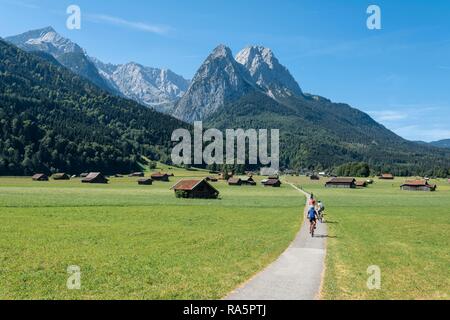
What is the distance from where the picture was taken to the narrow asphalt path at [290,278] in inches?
662

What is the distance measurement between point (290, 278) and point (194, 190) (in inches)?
2987

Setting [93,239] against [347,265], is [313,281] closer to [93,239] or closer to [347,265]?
[347,265]

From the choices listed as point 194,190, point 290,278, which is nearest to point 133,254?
point 290,278

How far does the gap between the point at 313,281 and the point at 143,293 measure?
24.8 feet

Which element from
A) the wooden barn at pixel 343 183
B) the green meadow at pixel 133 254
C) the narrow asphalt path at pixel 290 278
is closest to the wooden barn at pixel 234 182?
the wooden barn at pixel 343 183

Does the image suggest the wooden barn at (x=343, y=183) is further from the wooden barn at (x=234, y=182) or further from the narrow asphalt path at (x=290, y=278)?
the narrow asphalt path at (x=290, y=278)

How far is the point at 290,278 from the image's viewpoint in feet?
64.9

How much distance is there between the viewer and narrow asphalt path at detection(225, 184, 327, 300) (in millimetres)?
16812
